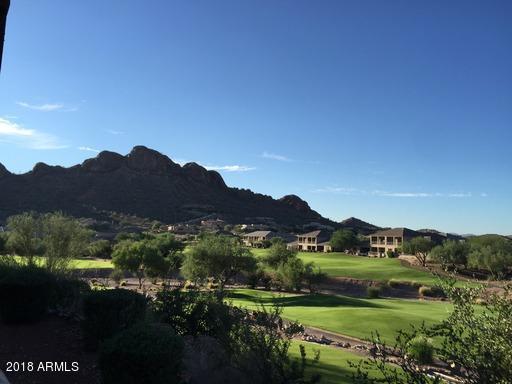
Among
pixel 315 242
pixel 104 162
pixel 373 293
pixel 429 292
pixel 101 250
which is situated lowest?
pixel 373 293

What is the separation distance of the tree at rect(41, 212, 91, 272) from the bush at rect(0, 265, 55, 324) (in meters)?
18.1

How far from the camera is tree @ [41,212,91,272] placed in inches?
1208

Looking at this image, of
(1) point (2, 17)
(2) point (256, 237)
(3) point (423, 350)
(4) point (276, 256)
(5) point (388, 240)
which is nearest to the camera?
(1) point (2, 17)

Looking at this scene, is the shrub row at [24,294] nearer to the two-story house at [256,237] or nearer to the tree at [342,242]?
the tree at [342,242]

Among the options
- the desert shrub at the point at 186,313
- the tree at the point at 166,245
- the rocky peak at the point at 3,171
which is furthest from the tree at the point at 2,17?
the rocky peak at the point at 3,171

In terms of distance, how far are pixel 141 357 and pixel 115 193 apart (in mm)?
156414

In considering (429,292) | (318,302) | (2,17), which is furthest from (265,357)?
(429,292)

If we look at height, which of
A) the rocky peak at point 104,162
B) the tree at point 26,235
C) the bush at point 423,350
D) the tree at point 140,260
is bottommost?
the bush at point 423,350

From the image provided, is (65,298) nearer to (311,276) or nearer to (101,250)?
(311,276)

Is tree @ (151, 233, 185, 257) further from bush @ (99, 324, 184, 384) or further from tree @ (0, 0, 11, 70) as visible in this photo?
tree @ (0, 0, 11, 70)

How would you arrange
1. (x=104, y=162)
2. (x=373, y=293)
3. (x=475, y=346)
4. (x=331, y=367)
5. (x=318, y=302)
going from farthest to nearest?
(x=104, y=162), (x=373, y=293), (x=318, y=302), (x=331, y=367), (x=475, y=346)

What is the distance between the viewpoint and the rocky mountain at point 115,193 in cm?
13575

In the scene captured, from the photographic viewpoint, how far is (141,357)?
8039 mm

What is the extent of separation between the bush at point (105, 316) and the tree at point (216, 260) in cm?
3947
